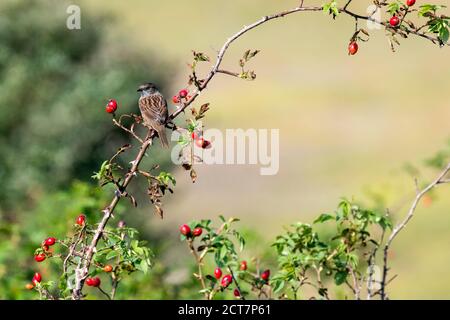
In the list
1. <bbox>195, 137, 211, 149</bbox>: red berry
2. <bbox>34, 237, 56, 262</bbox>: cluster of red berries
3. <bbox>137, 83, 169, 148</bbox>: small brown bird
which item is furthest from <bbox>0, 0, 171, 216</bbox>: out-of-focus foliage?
<bbox>195, 137, 211, 149</bbox>: red berry

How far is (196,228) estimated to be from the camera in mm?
5457

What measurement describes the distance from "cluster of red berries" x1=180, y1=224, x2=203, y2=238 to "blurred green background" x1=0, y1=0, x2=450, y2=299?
3.90 ft

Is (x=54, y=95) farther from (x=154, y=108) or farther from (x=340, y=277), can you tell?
(x=340, y=277)

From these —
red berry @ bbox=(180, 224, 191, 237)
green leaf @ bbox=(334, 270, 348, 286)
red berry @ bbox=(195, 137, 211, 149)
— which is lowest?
green leaf @ bbox=(334, 270, 348, 286)

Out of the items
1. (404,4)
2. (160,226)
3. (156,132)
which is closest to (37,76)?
(160,226)

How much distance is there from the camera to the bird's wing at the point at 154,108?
7.29m

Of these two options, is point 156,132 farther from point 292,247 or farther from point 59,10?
point 59,10

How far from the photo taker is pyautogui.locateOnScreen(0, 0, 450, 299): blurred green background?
33.5ft

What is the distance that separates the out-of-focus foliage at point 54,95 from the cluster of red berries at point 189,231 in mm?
10163

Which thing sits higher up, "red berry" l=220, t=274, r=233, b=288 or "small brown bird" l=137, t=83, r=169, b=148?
"small brown bird" l=137, t=83, r=169, b=148

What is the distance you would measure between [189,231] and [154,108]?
8.09 feet

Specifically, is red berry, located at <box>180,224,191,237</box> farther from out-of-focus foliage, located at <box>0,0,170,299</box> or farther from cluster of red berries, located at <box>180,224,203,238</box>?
out-of-focus foliage, located at <box>0,0,170,299</box>

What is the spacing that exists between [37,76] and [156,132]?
516 inches

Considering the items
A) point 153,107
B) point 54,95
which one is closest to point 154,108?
point 153,107
